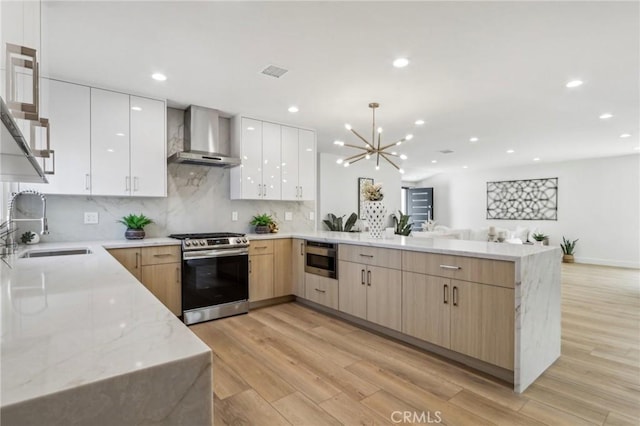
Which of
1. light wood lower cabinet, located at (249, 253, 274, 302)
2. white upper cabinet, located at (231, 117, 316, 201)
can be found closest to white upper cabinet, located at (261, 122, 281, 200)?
white upper cabinet, located at (231, 117, 316, 201)

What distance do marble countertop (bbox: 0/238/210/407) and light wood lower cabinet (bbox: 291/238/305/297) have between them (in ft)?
9.22

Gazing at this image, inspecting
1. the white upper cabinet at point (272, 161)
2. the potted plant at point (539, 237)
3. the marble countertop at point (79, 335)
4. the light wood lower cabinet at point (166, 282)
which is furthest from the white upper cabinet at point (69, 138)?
the potted plant at point (539, 237)

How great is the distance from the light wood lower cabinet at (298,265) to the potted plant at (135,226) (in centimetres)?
174

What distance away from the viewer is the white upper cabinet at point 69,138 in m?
3.00

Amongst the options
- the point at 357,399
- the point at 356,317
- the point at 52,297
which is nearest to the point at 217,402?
the point at 357,399

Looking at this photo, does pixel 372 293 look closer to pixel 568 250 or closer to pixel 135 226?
pixel 135 226

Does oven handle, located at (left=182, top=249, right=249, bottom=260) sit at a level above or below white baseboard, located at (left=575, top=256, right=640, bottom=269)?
above

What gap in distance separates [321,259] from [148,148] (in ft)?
7.45

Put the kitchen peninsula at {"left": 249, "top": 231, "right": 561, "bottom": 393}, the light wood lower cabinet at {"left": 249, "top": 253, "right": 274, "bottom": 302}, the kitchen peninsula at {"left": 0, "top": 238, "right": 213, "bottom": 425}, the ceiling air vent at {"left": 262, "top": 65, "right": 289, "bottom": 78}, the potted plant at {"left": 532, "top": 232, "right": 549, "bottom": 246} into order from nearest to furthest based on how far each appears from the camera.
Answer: the kitchen peninsula at {"left": 0, "top": 238, "right": 213, "bottom": 425}, the kitchen peninsula at {"left": 249, "top": 231, "right": 561, "bottom": 393}, the ceiling air vent at {"left": 262, "top": 65, "right": 289, "bottom": 78}, the light wood lower cabinet at {"left": 249, "top": 253, "right": 274, "bottom": 302}, the potted plant at {"left": 532, "top": 232, "right": 549, "bottom": 246}

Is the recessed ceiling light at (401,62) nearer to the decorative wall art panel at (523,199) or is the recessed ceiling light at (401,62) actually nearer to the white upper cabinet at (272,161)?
the white upper cabinet at (272,161)

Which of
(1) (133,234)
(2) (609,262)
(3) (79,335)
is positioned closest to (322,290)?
(1) (133,234)

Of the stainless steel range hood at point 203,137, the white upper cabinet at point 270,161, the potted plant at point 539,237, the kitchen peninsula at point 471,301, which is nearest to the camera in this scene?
the kitchen peninsula at point 471,301

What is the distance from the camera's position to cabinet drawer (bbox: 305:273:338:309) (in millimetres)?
3657

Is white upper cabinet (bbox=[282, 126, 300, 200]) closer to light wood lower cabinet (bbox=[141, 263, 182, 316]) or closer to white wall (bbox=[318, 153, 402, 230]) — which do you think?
light wood lower cabinet (bbox=[141, 263, 182, 316])
